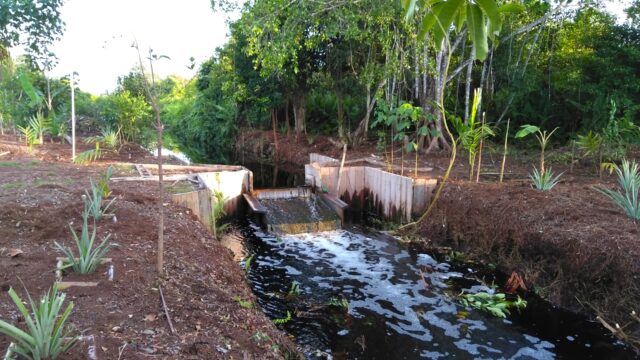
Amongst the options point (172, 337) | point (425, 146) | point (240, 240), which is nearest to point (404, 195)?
point (240, 240)

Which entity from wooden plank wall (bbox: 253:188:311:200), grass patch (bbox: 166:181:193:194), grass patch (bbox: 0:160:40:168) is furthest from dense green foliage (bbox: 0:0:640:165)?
wooden plank wall (bbox: 253:188:311:200)

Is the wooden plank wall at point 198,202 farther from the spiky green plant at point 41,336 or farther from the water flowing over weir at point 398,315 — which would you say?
the spiky green plant at point 41,336

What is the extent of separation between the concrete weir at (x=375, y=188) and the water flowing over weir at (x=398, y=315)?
1.50 m

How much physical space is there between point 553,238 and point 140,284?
5.30m

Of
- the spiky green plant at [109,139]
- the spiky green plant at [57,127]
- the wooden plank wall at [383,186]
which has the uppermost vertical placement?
the spiky green plant at [57,127]

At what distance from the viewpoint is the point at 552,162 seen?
1170 cm

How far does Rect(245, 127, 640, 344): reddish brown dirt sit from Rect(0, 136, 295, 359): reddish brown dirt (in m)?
3.86

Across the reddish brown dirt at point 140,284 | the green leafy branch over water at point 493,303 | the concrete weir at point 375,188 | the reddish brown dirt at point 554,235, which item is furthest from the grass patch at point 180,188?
the green leafy branch over water at point 493,303

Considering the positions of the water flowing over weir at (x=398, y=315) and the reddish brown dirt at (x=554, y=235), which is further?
the reddish brown dirt at (x=554, y=235)

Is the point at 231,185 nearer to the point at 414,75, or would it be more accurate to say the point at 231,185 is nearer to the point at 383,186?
the point at 383,186

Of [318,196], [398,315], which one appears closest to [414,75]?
[318,196]

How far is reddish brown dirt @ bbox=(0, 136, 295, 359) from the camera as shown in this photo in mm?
2975

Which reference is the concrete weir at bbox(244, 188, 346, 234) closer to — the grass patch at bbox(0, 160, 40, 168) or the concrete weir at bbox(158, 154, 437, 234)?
the concrete weir at bbox(158, 154, 437, 234)

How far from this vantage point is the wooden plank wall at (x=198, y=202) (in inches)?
304
